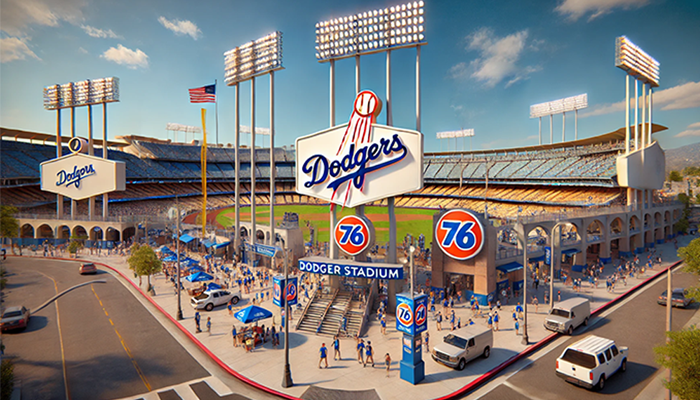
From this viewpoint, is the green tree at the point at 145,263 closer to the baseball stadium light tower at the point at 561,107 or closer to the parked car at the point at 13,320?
the parked car at the point at 13,320

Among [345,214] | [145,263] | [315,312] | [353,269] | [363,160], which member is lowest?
[315,312]

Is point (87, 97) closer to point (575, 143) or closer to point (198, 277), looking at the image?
point (198, 277)

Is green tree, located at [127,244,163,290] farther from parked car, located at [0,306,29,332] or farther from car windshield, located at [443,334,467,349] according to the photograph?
car windshield, located at [443,334,467,349]

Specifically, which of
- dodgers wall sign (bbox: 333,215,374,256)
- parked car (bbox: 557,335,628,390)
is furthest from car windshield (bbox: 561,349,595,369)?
dodgers wall sign (bbox: 333,215,374,256)

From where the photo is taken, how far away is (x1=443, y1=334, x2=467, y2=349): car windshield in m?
18.0

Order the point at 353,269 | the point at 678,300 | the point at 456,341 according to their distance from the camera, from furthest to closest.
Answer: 1. the point at 678,300
2. the point at 353,269
3. the point at 456,341

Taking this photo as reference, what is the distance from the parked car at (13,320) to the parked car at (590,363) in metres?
30.8

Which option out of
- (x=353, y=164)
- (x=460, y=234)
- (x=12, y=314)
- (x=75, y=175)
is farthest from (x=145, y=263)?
(x=75, y=175)

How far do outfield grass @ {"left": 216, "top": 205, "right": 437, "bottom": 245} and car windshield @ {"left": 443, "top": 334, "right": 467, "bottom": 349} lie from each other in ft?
99.4

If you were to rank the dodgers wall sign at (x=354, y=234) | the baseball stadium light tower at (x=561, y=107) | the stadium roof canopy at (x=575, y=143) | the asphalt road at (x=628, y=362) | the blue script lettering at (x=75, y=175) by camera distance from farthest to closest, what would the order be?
1. the baseball stadium light tower at (x=561, y=107)
2. the stadium roof canopy at (x=575, y=143)
3. the blue script lettering at (x=75, y=175)
4. the dodgers wall sign at (x=354, y=234)
5. the asphalt road at (x=628, y=362)

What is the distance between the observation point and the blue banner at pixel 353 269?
22.9m

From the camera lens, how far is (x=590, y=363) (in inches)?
614

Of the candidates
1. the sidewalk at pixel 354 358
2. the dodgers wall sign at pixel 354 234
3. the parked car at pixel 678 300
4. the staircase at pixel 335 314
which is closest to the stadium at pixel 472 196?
the sidewalk at pixel 354 358

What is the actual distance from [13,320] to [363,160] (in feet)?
79.8
